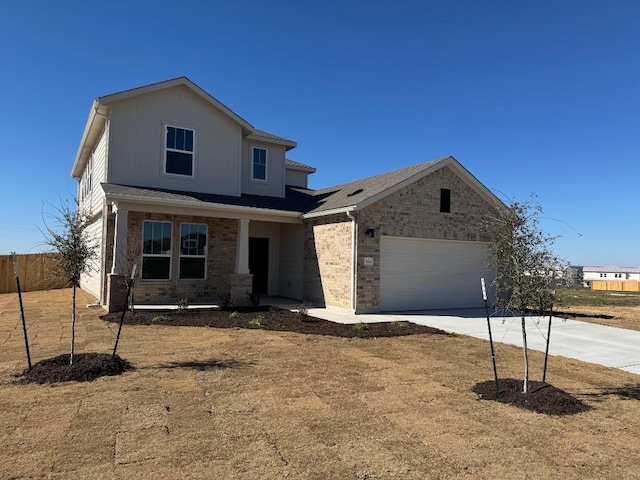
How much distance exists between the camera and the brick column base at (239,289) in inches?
563

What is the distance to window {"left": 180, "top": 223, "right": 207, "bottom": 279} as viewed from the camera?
14.8 metres

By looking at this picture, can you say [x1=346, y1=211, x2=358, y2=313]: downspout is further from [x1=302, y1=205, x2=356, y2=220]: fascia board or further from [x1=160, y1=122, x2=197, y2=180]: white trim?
[x1=160, y1=122, x2=197, y2=180]: white trim

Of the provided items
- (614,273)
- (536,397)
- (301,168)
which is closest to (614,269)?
(614,273)

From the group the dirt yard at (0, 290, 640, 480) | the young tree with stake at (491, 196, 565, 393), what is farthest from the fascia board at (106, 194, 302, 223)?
the young tree with stake at (491, 196, 565, 393)

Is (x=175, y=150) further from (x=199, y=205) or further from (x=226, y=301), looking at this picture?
(x=226, y=301)

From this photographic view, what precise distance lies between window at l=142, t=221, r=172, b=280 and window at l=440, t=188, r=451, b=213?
9.03m

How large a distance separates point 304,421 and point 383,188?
10.3 metres

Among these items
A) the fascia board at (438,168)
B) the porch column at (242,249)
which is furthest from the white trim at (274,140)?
the fascia board at (438,168)

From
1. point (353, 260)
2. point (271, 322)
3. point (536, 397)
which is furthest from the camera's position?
point (353, 260)

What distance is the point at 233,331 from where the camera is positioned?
1012 cm

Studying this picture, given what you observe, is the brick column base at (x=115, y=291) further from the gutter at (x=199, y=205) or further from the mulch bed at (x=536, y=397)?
the mulch bed at (x=536, y=397)

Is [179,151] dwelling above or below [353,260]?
above

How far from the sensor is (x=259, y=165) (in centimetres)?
1758

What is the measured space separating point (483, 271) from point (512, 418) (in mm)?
11931
